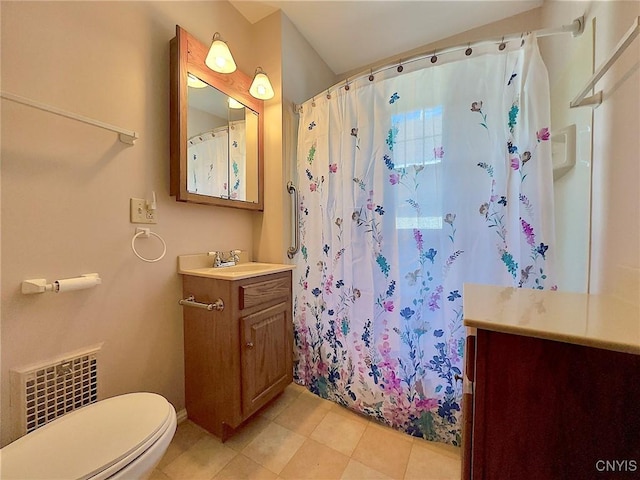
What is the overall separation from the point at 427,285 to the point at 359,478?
909mm

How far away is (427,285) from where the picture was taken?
128cm

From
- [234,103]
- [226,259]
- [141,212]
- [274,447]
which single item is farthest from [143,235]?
[274,447]

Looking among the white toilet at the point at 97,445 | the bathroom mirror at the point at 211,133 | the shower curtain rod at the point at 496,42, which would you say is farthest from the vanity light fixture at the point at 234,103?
the white toilet at the point at 97,445

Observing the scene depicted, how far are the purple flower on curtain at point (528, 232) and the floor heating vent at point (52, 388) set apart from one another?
192 centimetres

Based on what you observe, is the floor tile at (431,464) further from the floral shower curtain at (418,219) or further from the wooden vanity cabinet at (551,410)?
the wooden vanity cabinet at (551,410)

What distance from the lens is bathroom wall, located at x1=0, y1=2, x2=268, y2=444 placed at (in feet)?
2.85

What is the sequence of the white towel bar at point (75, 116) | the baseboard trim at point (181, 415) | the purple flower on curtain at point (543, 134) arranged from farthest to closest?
the baseboard trim at point (181, 415) → the purple flower on curtain at point (543, 134) → the white towel bar at point (75, 116)

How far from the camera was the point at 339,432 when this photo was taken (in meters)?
1.33

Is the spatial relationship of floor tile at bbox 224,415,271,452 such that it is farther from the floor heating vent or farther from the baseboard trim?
the floor heating vent

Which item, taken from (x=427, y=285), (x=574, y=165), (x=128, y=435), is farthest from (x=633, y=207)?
(x=128, y=435)

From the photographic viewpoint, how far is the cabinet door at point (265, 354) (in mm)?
1255

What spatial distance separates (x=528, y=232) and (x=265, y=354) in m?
1.42

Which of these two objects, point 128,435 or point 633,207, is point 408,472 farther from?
point 633,207

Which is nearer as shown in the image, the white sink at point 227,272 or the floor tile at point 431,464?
the floor tile at point 431,464
